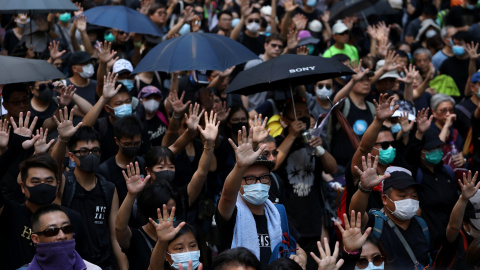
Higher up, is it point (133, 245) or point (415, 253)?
point (133, 245)

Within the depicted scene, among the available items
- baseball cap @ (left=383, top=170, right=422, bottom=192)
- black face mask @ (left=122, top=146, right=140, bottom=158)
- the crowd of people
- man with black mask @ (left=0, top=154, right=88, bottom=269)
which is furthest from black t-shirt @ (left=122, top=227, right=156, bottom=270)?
baseball cap @ (left=383, top=170, right=422, bottom=192)

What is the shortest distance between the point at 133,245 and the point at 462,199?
2.72 meters

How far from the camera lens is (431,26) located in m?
14.7

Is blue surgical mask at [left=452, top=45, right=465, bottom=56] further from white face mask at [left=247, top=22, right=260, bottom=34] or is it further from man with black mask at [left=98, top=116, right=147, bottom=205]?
man with black mask at [left=98, top=116, right=147, bottom=205]

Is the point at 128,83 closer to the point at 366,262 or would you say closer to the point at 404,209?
the point at 404,209

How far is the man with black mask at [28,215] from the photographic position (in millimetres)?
5723

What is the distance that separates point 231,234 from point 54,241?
Answer: 1234 mm

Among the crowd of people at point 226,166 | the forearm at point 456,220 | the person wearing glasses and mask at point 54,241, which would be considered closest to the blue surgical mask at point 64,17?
the crowd of people at point 226,166

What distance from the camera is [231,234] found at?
5.45 meters

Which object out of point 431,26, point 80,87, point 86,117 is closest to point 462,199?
point 86,117

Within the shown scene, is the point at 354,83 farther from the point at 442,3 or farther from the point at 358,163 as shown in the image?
the point at 442,3

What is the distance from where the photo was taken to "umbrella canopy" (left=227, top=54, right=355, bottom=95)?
7488 mm

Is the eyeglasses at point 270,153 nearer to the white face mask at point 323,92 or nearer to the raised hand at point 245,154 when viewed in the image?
the raised hand at point 245,154

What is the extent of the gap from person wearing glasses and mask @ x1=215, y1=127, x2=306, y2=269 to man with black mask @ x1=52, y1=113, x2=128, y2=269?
49.8 inches
